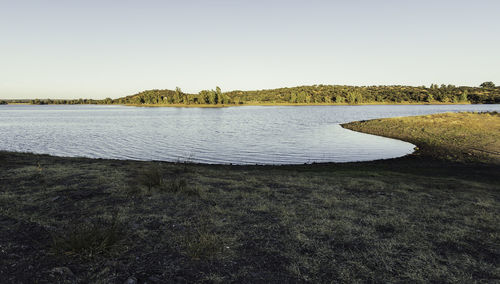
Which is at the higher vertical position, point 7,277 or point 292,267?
point 7,277

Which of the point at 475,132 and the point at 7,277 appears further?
the point at 475,132

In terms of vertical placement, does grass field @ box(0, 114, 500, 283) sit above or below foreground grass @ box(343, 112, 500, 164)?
above

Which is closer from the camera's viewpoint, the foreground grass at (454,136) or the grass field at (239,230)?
the grass field at (239,230)

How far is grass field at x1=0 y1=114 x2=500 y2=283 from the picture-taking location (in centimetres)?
544

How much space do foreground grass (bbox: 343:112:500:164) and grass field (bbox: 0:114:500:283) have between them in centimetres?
1497

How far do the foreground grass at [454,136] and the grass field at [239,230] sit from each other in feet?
49.1

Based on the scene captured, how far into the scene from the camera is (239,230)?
746 centimetres

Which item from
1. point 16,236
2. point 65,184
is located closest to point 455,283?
point 16,236

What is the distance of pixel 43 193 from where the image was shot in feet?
32.7

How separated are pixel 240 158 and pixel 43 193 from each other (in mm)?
18229

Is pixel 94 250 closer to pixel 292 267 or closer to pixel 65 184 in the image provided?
pixel 292 267

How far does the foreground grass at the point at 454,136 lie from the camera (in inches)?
1005

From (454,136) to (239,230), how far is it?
128 ft

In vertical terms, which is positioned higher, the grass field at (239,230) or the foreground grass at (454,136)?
the grass field at (239,230)
